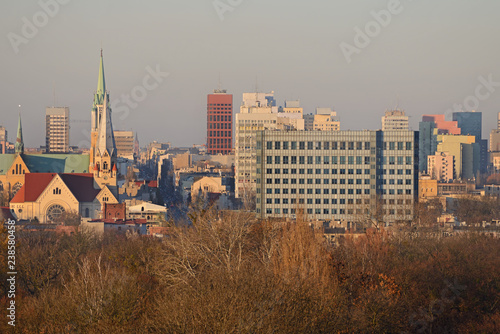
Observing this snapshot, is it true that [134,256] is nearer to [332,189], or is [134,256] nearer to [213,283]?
[213,283]

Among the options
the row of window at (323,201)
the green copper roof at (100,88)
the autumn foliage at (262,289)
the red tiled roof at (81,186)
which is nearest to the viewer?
the autumn foliage at (262,289)

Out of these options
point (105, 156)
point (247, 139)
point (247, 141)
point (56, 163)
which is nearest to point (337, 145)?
point (105, 156)

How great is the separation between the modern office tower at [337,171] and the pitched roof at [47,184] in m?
39.1

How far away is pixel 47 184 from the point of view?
126312 millimetres

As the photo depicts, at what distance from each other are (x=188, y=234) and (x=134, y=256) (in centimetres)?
962

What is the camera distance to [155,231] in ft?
309

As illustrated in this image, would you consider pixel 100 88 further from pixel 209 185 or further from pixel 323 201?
pixel 323 201

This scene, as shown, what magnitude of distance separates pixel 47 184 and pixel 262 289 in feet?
326

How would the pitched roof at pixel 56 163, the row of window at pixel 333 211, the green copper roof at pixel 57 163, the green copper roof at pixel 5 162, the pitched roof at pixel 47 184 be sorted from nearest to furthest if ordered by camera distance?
the row of window at pixel 333 211 < the pitched roof at pixel 47 184 < the green copper roof at pixel 57 163 < the pitched roof at pixel 56 163 < the green copper roof at pixel 5 162

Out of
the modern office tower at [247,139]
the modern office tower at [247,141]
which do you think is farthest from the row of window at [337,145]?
the modern office tower at [247,139]

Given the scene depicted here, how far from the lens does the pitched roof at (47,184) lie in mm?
124812

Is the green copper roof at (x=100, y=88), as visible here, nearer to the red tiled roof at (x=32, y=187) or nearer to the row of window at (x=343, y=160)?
the red tiled roof at (x=32, y=187)

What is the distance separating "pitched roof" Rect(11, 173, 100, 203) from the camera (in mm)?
124812

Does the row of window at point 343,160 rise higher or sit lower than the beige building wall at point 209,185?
higher
